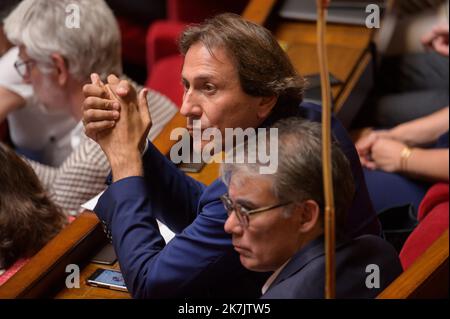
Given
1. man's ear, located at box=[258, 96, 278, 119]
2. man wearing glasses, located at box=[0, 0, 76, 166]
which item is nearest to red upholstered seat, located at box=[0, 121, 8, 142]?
man wearing glasses, located at box=[0, 0, 76, 166]

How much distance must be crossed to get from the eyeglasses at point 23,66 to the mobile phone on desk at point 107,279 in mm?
707

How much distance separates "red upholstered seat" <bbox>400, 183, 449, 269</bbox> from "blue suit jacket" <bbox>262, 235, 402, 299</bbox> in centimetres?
17

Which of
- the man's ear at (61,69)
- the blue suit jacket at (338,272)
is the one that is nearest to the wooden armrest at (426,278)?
the blue suit jacket at (338,272)

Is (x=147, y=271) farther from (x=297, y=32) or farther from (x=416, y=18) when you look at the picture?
(x=416, y=18)

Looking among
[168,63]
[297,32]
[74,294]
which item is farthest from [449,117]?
[74,294]

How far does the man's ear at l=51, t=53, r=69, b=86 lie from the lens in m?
2.01

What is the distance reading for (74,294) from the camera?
4.90ft

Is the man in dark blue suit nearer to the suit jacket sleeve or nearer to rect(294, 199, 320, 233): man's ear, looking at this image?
the suit jacket sleeve

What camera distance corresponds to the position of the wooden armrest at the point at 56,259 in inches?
56.6

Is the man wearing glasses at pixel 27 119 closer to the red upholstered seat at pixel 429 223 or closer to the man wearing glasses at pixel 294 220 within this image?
the red upholstered seat at pixel 429 223

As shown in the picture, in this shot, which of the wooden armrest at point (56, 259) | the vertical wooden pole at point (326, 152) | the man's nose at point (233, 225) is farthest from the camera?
the wooden armrest at point (56, 259)

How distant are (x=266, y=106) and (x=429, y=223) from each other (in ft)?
1.83

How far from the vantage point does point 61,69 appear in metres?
2.04
